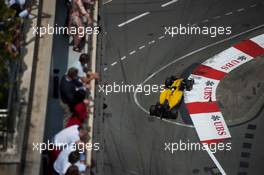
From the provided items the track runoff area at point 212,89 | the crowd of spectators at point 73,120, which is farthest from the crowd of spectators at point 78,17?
the track runoff area at point 212,89

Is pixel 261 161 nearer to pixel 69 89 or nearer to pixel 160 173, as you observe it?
pixel 160 173

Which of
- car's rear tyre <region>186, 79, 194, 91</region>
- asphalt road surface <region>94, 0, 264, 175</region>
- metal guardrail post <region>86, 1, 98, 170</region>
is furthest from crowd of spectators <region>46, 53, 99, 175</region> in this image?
car's rear tyre <region>186, 79, 194, 91</region>

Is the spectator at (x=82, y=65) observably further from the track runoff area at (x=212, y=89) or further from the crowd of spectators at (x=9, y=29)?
the track runoff area at (x=212, y=89)

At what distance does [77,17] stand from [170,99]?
3109 mm

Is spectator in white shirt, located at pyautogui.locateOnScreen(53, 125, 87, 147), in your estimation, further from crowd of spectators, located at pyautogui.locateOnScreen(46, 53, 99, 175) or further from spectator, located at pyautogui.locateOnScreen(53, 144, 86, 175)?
spectator, located at pyautogui.locateOnScreen(53, 144, 86, 175)

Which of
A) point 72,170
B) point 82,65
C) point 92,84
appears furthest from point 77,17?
point 72,170

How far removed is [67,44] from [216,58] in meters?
4.66

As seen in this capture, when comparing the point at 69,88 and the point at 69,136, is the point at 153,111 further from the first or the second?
the point at 69,136

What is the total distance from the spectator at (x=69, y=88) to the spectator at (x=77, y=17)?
73.8 inches

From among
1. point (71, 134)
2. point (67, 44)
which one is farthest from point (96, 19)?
point (71, 134)

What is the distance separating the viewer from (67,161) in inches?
453

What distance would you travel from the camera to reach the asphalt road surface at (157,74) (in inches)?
562

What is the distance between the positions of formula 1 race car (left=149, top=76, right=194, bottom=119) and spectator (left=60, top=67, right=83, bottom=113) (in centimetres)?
300

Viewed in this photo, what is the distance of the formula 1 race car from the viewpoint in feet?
51.3
